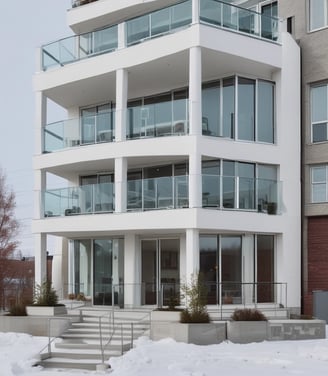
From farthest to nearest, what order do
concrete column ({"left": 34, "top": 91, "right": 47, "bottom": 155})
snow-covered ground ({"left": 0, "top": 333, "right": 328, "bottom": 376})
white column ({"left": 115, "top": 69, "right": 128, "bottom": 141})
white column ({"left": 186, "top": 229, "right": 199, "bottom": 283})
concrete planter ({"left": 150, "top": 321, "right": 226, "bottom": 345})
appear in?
concrete column ({"left": 34, "top": 91, "right": 47, "bottom": 155})
white column ({"left": 115, "top": 69, "right": 128, "bottom": 141})
white column ({"left": 186, "top": 229, "right": 199, "bottom": 283})
concrete planter ({"left": 150, "top": 321, "right": 226, "bottom": 345})
snow-covered ground ({"left": 0, "top": 333, "right": 328, "bottom": 376})

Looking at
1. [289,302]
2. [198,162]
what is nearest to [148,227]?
[198,162]

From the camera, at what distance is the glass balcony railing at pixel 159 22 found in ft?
77.8

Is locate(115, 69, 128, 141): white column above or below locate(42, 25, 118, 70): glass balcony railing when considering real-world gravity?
below

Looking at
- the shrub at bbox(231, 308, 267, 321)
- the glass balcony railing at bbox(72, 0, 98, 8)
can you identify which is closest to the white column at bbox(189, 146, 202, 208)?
the shrub at bbox(231, 308, 267, 321)

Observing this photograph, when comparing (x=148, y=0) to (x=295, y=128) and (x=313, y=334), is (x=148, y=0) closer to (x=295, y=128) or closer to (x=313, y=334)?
(x=295, y=128)

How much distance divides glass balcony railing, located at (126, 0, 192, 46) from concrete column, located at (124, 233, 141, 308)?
23.8ft

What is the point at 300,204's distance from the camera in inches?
979

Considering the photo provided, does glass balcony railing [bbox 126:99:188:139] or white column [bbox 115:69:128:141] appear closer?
glass balcony railing [bbox 126:99:188:139]

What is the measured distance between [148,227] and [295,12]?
1000 centimetres

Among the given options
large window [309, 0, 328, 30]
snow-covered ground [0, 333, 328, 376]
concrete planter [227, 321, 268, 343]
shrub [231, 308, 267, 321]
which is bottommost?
snow-covered ground [0, 333, 328, 376]

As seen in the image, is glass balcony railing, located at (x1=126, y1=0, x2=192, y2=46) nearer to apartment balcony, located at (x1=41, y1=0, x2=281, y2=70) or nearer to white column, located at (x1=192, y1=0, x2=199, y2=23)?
apartment balcony, located at (x1=41, y1=0, x2=281, y2=70)

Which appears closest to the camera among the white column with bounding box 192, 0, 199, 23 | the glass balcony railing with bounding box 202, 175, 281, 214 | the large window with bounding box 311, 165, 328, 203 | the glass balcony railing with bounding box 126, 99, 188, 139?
the white column with bounding box 192, 0, 199, 23

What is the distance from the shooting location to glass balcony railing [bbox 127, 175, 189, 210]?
76.1ft

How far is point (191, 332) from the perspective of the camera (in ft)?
63.2
